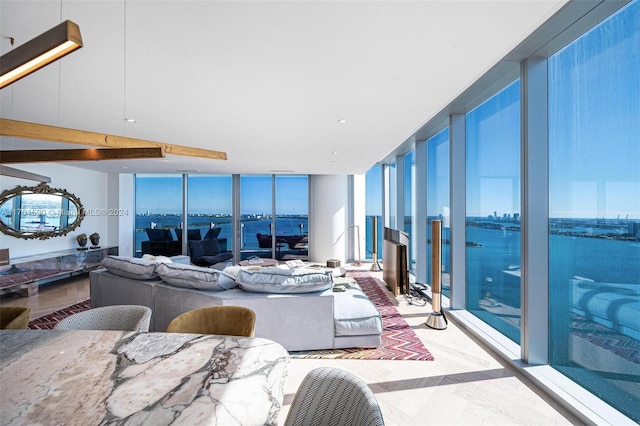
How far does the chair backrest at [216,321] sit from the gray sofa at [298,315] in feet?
2.80

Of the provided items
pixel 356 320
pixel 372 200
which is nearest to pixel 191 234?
pixel 372 200

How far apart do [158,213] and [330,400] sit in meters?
8.35

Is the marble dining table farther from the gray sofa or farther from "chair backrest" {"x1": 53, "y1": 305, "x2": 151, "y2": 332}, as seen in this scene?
the gray sofa

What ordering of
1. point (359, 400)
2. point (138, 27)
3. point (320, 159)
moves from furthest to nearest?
point (320, 159), point (138, 27), point (359, 400)

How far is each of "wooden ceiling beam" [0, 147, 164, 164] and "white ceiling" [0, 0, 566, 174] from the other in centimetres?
55

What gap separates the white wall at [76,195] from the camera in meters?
5.33

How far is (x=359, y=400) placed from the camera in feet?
2.87

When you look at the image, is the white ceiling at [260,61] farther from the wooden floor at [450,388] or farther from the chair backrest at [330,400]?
the wooden floor at [450,388]

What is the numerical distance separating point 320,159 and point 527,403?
14.5 ft

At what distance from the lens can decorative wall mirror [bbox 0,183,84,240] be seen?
5211 millimetres

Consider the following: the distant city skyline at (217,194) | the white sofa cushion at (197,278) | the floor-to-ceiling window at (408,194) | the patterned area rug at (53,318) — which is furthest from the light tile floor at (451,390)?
the distant city skyline at (217,194)

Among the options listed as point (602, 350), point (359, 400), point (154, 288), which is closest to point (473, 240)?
point (602, 350)

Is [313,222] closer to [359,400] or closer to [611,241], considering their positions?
[611,241]

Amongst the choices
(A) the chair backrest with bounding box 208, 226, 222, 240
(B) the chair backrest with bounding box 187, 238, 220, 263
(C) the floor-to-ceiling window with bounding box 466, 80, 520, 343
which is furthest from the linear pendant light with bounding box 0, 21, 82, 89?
(A) the chair backrest with bounding box 208, 226, 222, 240
